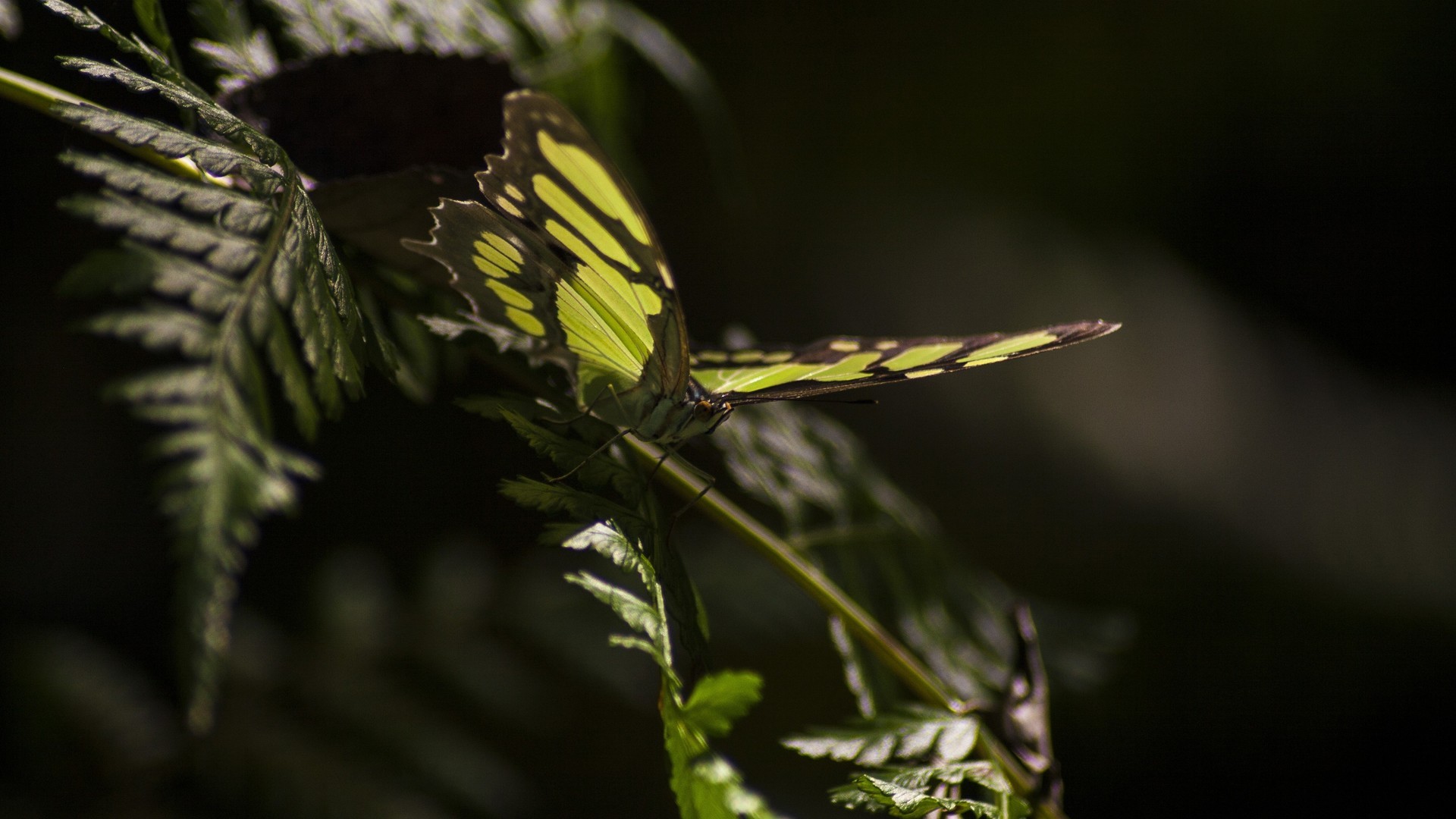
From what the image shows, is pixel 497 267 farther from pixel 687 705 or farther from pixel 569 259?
pixel 687 705

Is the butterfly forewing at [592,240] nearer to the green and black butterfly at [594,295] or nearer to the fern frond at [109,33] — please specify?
the green and black butterfly at [594,295]

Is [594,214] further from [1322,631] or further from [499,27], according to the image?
[1322,631]

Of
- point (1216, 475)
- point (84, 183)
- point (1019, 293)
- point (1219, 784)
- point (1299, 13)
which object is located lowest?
point (1219, 784)

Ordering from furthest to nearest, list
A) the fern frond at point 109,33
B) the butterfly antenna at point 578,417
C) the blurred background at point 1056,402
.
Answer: the blurred background at point 1056,402 → the butterfly antenna at point 578,417 → the fern frond at point 109,33

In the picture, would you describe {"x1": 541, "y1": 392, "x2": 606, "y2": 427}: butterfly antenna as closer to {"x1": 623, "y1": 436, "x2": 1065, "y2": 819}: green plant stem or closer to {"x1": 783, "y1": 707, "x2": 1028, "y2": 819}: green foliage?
{"x1": 623, "y1": 436, "x2": 1065, "y2": 819}: green plant stem

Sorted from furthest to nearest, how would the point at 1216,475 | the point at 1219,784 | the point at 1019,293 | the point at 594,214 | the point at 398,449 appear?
the point at 1019,293
the point at 1216,475
the point at 1219,784
the point at 398,449
the point at 594,214

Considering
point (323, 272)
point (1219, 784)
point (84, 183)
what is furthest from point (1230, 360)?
point (84, 183)

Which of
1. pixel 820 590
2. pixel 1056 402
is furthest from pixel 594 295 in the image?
pixel 1056 402

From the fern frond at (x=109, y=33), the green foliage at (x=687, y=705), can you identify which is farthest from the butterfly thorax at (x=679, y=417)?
the fern frond at (x=109, y=33)
